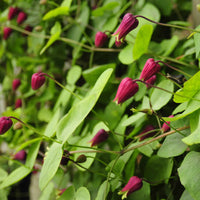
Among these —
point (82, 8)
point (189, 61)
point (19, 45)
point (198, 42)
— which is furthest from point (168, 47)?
point (19, 45)

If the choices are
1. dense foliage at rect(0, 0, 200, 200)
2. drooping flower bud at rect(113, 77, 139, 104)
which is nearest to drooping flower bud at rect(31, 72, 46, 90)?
dense foliage at rect(0, 0, 200, 200)

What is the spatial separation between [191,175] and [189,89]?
135 mm

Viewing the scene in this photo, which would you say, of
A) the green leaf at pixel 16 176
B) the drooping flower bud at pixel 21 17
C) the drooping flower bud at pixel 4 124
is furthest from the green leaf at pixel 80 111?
the drooping flower bud at pixel 21 17

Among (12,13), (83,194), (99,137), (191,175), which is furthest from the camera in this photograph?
(12,13)

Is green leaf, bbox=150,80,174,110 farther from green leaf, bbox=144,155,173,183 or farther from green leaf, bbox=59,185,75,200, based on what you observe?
green leaf, bbox=59,185,75,200

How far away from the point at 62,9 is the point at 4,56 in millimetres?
715

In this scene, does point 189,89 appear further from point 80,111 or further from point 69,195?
point 69,195

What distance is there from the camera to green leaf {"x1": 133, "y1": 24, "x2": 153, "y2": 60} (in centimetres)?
61

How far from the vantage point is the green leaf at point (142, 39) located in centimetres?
61

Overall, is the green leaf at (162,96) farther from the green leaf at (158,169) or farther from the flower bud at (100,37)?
the flower bud at (100,37)

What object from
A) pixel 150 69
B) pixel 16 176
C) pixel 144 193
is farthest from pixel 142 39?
pixel 16 176

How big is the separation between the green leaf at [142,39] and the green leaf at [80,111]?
14cm

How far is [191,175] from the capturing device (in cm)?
48

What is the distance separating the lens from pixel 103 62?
1.02 meters
